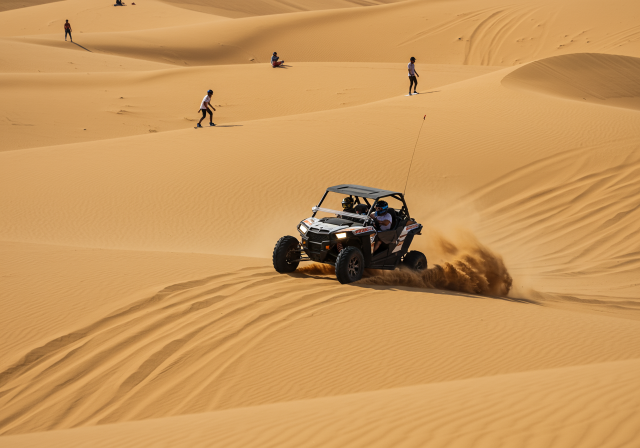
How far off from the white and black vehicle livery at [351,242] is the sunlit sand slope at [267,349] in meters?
0.43

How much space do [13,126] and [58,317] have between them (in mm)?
20270

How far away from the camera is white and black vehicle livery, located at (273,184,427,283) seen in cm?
909

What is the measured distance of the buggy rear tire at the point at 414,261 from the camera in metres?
10.3

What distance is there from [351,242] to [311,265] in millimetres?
1344

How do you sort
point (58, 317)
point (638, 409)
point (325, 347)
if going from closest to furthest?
1. point (638, 409)
2. point (325, 347)
3. point (58, 317)

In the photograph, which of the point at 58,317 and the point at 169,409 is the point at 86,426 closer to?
the point at 169,409

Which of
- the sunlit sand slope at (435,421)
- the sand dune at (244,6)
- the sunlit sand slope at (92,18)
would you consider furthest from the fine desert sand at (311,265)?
the sand dune at (244,6)

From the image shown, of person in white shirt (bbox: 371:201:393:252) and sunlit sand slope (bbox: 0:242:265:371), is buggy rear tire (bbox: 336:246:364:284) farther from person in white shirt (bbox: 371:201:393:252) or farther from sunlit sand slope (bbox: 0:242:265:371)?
sunlit sand slope (bbox: 0:242:265:371)

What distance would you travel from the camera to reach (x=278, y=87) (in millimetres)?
31266

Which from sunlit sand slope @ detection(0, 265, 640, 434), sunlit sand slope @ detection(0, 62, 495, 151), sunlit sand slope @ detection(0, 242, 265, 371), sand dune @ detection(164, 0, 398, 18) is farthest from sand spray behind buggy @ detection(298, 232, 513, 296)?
sand dune @ detection(164, 0, 398, 18)

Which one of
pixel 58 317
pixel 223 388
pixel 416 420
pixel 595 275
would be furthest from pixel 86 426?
pixel 595 275

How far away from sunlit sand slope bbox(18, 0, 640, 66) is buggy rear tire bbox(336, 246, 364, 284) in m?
32.0

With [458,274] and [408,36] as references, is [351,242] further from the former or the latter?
[408,36]

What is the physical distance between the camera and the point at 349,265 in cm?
911
